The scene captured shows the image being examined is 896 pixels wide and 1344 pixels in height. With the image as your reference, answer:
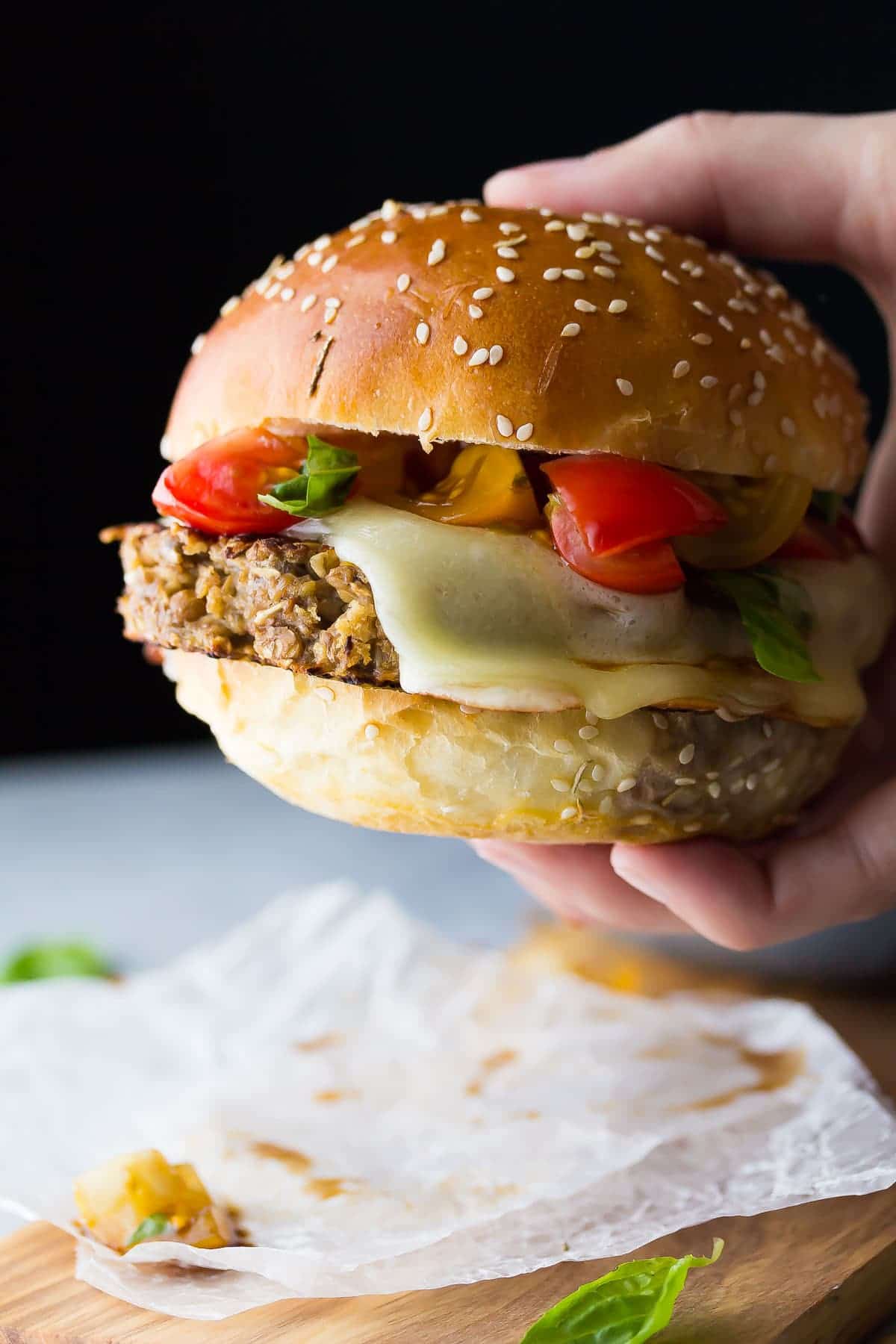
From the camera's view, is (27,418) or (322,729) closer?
(322,729)

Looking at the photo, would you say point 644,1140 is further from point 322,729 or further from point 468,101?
point 468,101

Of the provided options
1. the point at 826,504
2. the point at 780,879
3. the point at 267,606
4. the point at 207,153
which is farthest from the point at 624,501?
the point at 207,153

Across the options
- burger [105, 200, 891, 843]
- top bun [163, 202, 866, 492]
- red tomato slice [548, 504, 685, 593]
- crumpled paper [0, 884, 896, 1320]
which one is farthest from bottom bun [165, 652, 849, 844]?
crumpled paper [0, 884, 896, 1320]

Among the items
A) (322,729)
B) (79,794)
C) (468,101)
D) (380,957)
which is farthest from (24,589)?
(322,729)

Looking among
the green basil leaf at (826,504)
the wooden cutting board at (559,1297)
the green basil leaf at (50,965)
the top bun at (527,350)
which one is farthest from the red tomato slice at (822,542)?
the green basil leaf at (50,965)

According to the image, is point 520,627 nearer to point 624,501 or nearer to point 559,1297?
point 624,501
